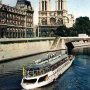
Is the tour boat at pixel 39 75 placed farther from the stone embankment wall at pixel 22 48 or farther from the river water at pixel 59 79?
the stone embankment wall at pixel 22 48

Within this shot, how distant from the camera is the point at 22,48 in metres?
96.6

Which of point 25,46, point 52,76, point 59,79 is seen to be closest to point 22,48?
point 25,46

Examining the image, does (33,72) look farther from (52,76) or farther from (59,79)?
(59,79)

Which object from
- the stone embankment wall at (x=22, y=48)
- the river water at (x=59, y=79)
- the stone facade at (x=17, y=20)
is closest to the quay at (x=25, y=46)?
the stone embankment wall at (x=22, y=48)

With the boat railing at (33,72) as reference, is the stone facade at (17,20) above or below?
above

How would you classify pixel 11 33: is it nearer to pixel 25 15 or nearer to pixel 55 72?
pixel 25 15

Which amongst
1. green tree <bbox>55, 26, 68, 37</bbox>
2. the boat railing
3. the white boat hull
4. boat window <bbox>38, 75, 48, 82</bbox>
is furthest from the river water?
green tree <bbox>55, 26, 68, 37</bbox>

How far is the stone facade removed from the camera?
421ft

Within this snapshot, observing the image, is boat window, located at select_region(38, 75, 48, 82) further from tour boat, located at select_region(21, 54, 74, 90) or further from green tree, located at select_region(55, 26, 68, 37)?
green tree, located at select_region(55, 26, 68, 37)

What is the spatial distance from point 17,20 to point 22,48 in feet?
171

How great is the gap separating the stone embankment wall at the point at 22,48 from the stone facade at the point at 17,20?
713 inches

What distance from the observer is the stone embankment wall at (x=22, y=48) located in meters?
84.0

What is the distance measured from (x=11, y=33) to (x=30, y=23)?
31.1 metres

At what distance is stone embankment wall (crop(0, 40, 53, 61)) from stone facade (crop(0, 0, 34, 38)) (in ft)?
59.4
